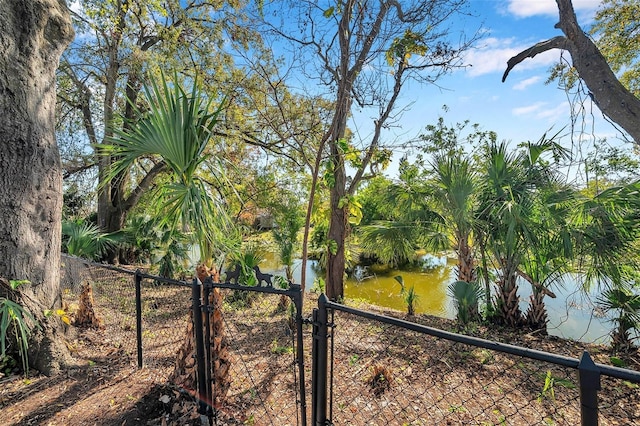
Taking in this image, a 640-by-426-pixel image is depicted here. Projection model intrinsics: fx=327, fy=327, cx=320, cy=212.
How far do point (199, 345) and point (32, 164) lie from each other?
225 cm

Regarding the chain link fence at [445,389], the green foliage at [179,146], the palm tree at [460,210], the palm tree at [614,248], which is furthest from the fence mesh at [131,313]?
the palm tree at [614,248]

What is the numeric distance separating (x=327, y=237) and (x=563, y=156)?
4.33 meters

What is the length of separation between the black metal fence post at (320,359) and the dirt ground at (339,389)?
15cm

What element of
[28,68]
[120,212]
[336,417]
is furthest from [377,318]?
[120,212]

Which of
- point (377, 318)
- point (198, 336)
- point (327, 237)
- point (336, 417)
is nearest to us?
point (377, 318)

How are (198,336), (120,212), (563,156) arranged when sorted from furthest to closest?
(120,212) → (563,156) → (198,336)

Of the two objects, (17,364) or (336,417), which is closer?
(336,417)

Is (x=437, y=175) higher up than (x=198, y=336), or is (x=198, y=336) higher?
(x=437, y=175)

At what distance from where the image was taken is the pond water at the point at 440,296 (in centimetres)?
565

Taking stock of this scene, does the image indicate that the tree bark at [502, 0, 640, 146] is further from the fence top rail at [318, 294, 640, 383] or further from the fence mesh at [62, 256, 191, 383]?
the fence mesh at [62, 256, 191, 383]

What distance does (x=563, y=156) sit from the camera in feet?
15.2

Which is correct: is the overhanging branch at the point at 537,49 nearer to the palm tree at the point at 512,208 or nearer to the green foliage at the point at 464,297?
the palm tree at the point at 512,208

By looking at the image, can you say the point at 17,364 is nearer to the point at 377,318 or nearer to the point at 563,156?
the point at 377,318

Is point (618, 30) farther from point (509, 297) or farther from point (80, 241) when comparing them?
point (80, 241)
